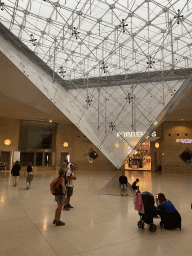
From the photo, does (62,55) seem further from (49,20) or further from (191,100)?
(191,100)

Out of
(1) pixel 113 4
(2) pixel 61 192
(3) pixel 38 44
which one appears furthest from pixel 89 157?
(2) pixel 61 192

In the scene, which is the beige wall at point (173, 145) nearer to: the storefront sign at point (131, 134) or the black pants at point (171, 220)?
the storefront sign at point (131, 134)

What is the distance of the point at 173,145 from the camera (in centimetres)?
1966

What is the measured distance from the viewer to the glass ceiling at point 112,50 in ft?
28.5

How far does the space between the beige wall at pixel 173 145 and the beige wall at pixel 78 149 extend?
18.7ft

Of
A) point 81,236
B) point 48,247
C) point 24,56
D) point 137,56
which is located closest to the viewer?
point 48,247

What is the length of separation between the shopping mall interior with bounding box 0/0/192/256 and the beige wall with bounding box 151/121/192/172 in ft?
16.0

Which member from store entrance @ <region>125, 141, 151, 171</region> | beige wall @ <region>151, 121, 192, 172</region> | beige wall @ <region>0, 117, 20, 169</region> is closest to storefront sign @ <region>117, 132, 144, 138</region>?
beige wall @ <region>151, 121, 192, 172</region>

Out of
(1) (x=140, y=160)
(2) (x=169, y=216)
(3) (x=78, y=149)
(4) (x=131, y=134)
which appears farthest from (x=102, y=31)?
(1) (x=140, y=160)

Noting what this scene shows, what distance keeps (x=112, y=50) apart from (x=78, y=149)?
12.3 meters

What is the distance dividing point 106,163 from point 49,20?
49.7ft

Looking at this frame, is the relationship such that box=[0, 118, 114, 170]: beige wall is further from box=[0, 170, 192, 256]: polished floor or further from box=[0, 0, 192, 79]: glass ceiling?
box=[0, 170, 192, 256]: polished floor

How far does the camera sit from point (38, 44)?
10.4 meters

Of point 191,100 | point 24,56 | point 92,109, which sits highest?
point 24,56
